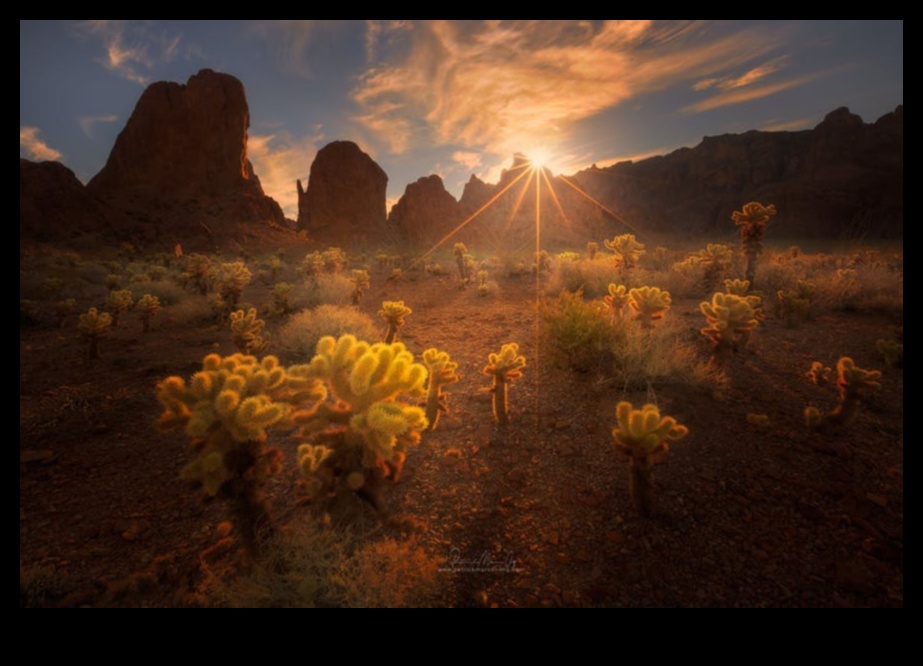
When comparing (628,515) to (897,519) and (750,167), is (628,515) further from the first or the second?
(750,167)

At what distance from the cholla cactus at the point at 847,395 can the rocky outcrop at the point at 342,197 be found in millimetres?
51617

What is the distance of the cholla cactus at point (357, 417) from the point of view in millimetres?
A: 2830

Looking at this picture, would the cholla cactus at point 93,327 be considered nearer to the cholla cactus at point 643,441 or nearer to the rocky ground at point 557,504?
the rocky ground at point 557,504

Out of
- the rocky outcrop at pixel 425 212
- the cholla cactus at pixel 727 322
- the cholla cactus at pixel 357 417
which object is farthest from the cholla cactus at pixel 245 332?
the rocky outcrop at pixel 425 212

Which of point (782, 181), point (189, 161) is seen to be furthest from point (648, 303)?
point (782, 181)

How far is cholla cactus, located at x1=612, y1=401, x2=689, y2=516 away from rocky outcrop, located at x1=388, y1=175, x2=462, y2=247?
5219 centimetres

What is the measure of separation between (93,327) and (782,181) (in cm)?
8797

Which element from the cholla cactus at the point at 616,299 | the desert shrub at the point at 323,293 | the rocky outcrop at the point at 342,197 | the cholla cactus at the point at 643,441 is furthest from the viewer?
the rocky outcrop at the point at 342,197

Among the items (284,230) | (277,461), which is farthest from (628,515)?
(284,230)

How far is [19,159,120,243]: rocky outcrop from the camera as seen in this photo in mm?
32375

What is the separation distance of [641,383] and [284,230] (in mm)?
48189

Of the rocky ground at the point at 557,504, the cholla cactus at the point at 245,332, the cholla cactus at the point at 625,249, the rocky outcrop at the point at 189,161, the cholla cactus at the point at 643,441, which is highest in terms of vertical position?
the rocky outcrop at the point at 189,161

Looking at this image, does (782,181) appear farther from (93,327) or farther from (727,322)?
(93,327)

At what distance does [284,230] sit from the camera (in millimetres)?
44938
